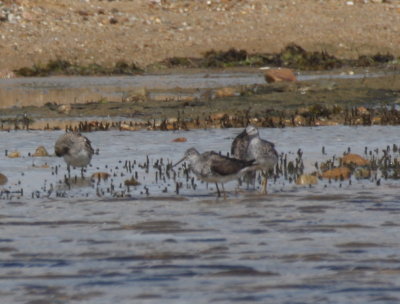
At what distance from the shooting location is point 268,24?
4675 centimetres

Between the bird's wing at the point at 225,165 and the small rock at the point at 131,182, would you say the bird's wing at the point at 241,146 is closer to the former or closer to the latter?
the bird's wing at the point at 225,165

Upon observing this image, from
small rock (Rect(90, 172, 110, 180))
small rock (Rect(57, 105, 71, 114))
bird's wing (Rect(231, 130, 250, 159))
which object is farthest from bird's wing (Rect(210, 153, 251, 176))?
small rock (Rect(57, 105, 71, 114))

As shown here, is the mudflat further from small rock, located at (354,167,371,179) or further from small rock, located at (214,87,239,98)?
small rock, located at (354,167,371,179)

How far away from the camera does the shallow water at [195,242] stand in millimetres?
7902

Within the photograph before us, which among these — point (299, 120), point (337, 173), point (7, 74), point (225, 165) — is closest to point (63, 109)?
point (299, 120)

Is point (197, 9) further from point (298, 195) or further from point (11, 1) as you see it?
point (298, 195)

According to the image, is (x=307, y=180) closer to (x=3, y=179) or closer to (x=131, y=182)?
(x=131, y=182)

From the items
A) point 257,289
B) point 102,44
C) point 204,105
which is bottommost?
point 257,289

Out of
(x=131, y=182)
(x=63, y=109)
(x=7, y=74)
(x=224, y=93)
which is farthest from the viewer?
(x=7, y=74)

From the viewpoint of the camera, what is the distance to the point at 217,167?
12.8 m

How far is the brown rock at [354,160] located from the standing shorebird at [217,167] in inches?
94.6

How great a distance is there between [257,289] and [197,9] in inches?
1667

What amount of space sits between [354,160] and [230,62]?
27.3 m

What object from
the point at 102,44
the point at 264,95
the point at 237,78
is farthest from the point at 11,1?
the point at 264,95
